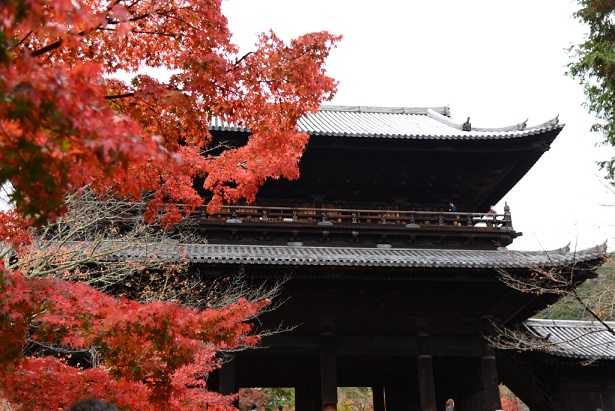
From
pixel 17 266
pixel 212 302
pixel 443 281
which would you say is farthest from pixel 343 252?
pixel 17 266

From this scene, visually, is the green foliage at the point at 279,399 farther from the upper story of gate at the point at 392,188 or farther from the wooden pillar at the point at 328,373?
the wooden pillar at the point at 328,373

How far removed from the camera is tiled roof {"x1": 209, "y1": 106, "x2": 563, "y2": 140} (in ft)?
48.9

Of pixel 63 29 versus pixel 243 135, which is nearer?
pixel 63 29

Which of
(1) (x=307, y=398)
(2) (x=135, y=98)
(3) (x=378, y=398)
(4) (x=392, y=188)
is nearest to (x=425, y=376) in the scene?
(1) (x=307, y=398)

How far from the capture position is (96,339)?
18.7 feet

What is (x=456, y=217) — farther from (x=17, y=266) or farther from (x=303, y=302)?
(x=17, y=266)

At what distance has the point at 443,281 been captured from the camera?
13.0 m

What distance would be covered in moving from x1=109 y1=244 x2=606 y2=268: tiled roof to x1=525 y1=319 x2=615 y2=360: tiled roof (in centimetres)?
193

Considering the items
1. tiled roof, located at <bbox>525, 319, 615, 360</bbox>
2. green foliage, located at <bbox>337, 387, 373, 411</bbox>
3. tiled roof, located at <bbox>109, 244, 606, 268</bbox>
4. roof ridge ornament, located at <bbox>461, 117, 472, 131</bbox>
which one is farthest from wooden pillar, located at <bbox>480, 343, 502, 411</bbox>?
green foliage, located at <bbox>337, 387, 373, 411</bbox>

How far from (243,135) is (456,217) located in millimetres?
5658

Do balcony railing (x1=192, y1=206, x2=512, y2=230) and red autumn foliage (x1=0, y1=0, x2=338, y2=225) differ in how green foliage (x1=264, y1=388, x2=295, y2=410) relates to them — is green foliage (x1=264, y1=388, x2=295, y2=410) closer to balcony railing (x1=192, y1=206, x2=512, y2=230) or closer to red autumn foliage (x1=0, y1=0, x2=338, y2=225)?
balcony railing (x1=192, y1=206, x2=512, y2=230)

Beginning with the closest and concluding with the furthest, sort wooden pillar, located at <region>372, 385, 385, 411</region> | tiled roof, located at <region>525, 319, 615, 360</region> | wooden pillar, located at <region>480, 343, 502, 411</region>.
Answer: wooden pillar, located at <region>480, 343, 502, 411</region>
tiled roof, located at <region>525, 319, 615, 360</region>
wooden pillar, located at <region>372, 385, 385, 411</region>

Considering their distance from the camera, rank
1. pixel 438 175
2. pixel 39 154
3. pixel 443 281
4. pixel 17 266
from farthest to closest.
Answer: pixel 438 175 < pixel 443 281 < pixel 17 266 < pixel 39 154

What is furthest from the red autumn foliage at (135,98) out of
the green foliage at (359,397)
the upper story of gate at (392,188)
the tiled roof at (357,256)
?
the green foliage at (359,397)
